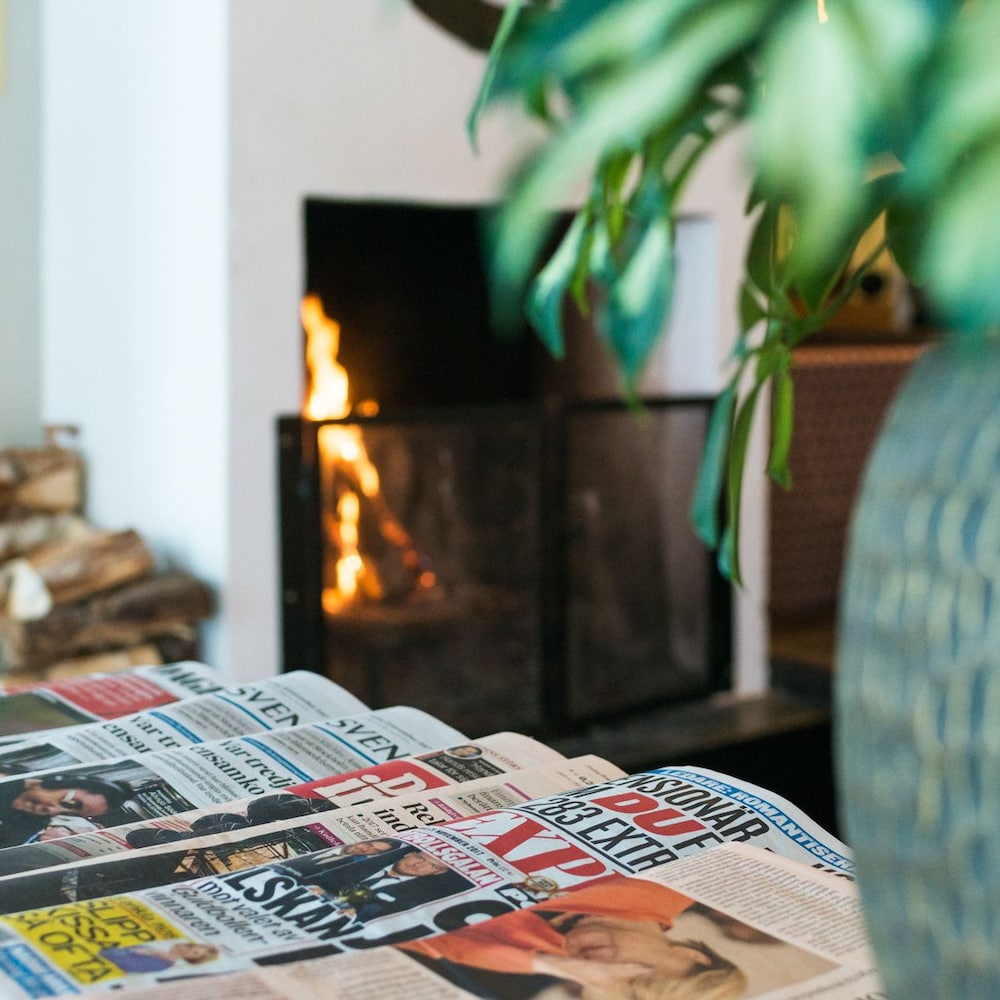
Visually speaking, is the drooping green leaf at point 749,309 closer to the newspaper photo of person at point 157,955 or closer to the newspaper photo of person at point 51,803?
the newspaper photo of person at point 157,955

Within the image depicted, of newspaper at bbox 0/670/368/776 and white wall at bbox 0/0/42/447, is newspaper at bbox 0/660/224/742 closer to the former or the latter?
newspaper at bbox 0/670/368/776

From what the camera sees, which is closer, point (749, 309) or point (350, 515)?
point (749, 309)

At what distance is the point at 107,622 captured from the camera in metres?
2.15

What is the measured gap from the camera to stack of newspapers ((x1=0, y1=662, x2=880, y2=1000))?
0.54m

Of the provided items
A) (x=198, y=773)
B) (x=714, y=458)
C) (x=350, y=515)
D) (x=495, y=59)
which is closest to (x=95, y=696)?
(x=198, y=773)

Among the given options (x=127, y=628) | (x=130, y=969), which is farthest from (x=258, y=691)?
(x=127, y=628)

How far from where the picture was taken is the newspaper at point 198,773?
2.59 feet

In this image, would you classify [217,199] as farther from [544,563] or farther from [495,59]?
[495,59]

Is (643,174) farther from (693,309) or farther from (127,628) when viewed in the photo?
(693,309)

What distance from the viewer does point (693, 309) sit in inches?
107

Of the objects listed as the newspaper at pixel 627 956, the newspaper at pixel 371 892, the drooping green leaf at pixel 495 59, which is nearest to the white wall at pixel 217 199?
the newspaper at pixel 371 892

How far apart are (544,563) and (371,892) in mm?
1878

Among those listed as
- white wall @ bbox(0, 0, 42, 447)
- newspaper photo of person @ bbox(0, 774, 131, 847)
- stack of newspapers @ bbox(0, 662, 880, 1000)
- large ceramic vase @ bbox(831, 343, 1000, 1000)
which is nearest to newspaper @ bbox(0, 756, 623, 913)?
stack of newspapers @ bbox(0, 662, 880, 1000)

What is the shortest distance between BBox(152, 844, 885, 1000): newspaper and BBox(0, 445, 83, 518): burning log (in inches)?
75.1
